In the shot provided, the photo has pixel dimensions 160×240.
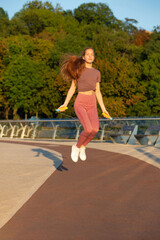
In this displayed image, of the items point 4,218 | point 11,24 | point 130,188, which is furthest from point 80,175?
point 11,24

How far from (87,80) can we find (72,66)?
1.25 feet

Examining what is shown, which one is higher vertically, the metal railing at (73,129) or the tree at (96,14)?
the tree at (96,14)

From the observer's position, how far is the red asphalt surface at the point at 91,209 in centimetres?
446

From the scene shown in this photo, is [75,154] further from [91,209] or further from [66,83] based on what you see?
[66,83]

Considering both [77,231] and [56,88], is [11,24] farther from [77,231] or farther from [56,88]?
[77,231]

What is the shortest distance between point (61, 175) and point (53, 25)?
84114 millimetres

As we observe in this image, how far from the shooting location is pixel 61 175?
29.6ft

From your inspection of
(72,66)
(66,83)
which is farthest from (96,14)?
(72,66)

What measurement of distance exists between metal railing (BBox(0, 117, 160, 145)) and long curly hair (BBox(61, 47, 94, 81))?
10423 millimetres

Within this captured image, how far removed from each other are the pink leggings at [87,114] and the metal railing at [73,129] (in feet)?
33.7

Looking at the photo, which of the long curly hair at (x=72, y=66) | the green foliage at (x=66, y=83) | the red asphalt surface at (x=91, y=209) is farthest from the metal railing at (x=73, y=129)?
the green foliage at (x=66, y=83)

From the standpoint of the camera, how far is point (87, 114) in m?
7.81

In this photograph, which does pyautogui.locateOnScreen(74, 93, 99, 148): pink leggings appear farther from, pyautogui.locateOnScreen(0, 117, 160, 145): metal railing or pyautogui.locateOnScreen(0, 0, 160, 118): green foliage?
pyautogui.locateOnScreen(0, 0, 160, 118): green foliage

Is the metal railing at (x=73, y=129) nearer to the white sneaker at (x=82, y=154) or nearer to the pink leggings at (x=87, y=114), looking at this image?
the white sneaker at (x=82, y=154)
